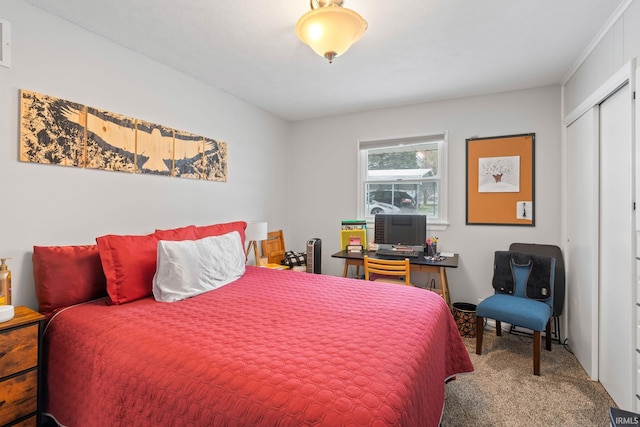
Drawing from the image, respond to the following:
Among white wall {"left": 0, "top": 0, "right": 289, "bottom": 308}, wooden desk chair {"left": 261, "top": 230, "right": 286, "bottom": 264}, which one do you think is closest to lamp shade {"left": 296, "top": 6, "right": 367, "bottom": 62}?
white wall {"left": 0, "top": 0, "right": 289, "bottom": 308}

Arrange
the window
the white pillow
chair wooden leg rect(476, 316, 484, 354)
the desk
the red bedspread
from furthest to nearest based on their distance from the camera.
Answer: the window, the desk, chair wooden leg rect(476, 316, 484, 354), the white pillow, the red bedspread

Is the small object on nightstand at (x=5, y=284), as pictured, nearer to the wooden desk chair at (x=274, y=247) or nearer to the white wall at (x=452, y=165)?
the wooden desk chair at (x=274, y=247)

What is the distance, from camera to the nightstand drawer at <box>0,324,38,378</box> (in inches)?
57.8

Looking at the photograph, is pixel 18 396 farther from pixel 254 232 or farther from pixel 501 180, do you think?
pixel 501 180

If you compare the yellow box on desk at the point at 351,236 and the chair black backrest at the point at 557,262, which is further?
the yellow box on desk at the point at 351,236

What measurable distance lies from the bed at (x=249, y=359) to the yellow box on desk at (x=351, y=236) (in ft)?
5.65

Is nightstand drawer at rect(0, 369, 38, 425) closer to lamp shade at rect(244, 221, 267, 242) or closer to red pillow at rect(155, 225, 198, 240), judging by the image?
red pillow at rect(155, 225, 198, 240)

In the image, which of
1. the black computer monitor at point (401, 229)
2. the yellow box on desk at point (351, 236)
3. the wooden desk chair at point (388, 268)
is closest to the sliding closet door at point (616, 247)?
the wooden desk chair at point (388, 268)

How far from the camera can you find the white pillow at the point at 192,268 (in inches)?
80.7

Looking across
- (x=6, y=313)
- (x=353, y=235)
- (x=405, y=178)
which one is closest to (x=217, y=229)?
(x=6, y=313)

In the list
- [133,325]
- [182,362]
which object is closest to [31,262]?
[133,325]

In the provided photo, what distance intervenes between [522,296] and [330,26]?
9.55 ft

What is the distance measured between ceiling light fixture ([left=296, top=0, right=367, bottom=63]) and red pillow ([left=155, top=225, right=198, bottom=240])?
5.82 feet

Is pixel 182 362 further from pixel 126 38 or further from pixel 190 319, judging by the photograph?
pixel 126 38
